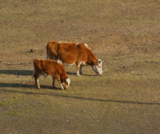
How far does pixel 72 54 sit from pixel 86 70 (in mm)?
1734

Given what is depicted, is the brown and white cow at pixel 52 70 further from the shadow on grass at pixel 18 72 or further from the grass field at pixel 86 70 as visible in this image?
the shadow on grass at pixel 18 72

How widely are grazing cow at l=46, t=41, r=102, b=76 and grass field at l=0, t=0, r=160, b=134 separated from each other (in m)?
0.60

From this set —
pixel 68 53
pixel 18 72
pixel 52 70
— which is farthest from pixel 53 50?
pixel 52 70

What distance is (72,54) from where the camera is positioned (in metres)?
13.4

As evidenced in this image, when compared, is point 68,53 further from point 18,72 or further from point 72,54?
point 18,72

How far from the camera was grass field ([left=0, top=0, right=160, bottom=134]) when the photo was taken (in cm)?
866

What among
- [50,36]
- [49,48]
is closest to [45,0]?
[50,36]

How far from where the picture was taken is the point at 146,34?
2023 centimetres

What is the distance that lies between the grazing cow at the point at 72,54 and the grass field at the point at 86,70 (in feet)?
1.98

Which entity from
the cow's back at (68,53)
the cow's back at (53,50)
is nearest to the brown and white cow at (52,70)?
the cow's back at (68,53)

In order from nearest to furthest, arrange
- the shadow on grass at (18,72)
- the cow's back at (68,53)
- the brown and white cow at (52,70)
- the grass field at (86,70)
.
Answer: the grass field at (86,70)
the brown and white cow at (52,70)
the cow's back at (68,53)
the shadow on grass at (18,72)

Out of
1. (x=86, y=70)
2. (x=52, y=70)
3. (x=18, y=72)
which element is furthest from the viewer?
(x=86, y=70)

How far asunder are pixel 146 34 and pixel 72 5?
8.16m

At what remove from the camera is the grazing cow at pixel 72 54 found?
43.7ft
